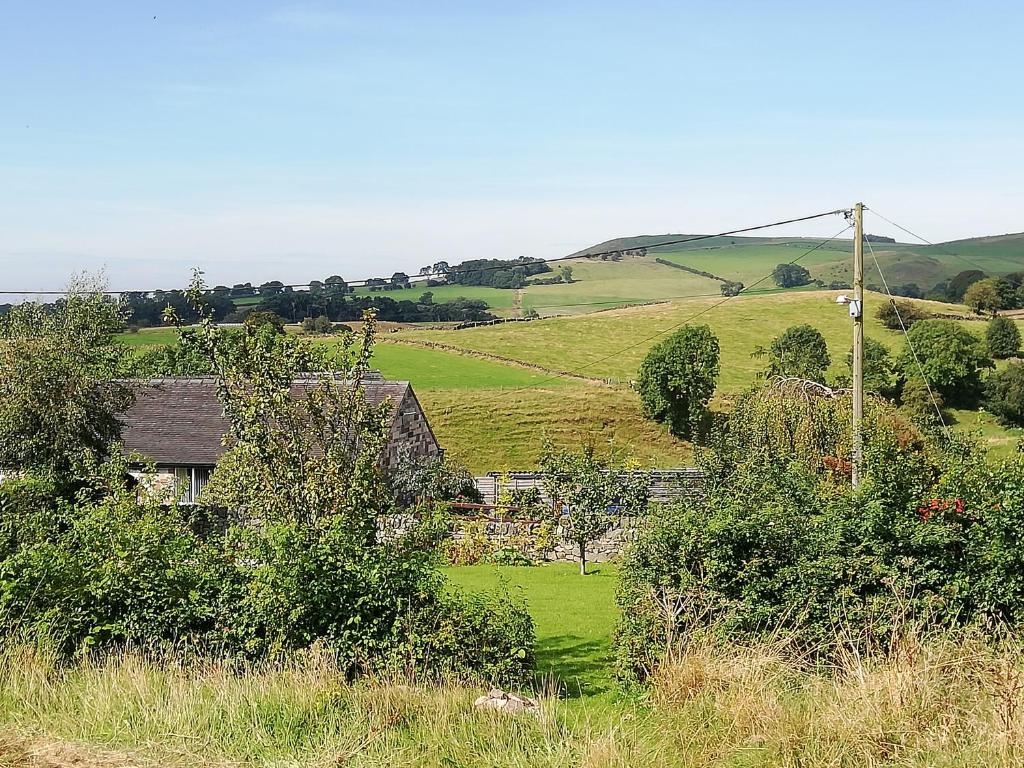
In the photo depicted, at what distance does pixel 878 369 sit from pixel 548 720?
60.9 m

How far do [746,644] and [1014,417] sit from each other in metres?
61.9

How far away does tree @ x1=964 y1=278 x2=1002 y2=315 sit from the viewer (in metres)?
89.3

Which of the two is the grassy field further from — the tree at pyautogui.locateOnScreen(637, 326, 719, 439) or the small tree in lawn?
the tree at pyautogui.locateOnScreen(637, 326, 719, 439)

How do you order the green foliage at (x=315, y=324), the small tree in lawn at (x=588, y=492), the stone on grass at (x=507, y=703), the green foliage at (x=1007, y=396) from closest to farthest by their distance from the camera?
the stone on grass at (x=507, y=703), the small tree in lawn at (x=588, y=492), the green foliage at (x=315, y=324), the green foliage at (x=1007, y=396)

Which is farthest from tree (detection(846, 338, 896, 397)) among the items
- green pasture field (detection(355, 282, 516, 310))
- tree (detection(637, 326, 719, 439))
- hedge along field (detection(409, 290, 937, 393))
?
green pasture field (detection(355, 282, 516, 310))

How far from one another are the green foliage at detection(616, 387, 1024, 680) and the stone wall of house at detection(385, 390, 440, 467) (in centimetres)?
2400

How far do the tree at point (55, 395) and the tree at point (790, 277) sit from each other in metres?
100

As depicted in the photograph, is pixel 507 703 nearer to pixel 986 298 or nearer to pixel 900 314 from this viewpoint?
pixel 900 314

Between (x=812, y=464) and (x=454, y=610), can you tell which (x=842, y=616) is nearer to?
(x=454, y=610)

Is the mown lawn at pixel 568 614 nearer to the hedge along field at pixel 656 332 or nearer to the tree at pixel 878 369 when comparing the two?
the tree at pixel 878 369

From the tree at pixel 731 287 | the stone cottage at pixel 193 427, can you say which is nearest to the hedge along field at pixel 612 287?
the tree at pixel 731 287

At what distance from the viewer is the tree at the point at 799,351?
6259 centimetres

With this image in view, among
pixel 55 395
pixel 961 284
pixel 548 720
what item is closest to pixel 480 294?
pixel 961 284

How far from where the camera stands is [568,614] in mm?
16812
